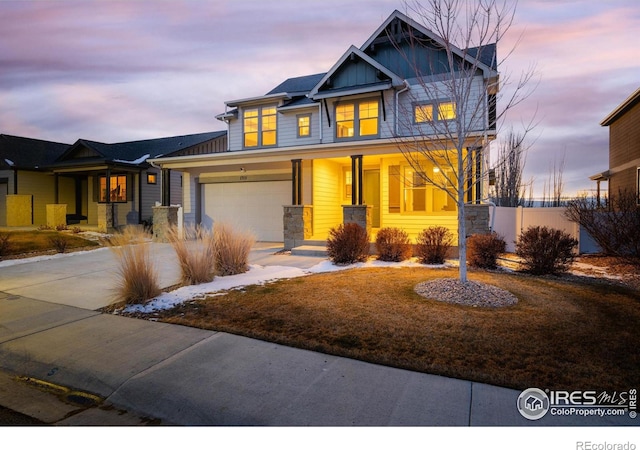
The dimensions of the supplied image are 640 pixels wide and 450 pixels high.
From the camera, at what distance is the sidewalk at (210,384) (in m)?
2.72

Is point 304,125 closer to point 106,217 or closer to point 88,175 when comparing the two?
point 106,217

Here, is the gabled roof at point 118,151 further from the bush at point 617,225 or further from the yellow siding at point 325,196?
the bush at point 617,225

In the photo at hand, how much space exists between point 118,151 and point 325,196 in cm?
1352

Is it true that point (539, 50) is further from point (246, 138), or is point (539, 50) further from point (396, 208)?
point (246, 138)

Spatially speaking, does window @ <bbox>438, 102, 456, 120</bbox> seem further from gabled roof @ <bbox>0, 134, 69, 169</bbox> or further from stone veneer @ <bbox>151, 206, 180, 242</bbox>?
gabled roof @ <bbox>0, 134, 69, 169</bbox>

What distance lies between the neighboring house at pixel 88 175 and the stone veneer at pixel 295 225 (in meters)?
8.23

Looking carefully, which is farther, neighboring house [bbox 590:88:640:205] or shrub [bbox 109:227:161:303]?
neighboring house [bbox 590:88:640:205]

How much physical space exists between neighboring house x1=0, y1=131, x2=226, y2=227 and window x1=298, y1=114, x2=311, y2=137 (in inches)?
229

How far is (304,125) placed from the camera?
51.1ft

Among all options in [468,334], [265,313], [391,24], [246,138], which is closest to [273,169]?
[246,138]

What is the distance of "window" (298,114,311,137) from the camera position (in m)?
15.4

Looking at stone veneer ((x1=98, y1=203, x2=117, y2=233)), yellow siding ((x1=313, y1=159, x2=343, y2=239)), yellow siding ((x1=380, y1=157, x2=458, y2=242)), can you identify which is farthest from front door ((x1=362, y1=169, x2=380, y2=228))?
stone veneer ((x1=98, y1=203, x2=117, y2=233))

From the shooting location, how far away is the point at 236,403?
2918mm

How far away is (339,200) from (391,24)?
6.97 m
